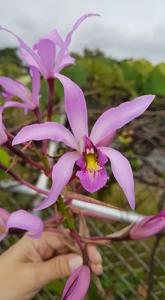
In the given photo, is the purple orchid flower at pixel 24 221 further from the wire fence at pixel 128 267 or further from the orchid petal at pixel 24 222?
the wire fence at pixel 128 267

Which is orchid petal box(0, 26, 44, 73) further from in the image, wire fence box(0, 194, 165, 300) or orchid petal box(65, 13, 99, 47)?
wire fence box(0, 194, 165, 300)

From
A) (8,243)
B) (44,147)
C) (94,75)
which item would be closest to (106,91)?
(94,75)

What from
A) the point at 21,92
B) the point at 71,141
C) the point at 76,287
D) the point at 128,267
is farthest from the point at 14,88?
the point at 128,267

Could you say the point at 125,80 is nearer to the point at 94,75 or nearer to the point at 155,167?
the point at 94,75

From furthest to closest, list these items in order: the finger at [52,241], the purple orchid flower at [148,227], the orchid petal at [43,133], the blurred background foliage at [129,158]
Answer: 1. the blurred background foliage at [129,158]
2. the finger at [52,241]
3. the purple orchid flower at [148,227]
4. the orchid petal at [43,133]

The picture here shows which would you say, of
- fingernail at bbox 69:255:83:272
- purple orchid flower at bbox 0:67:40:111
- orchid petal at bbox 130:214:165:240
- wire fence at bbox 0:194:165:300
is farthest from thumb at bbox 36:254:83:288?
wire fence at bbox 0:194:165:300

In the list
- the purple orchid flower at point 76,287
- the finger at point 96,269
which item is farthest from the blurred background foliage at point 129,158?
the purple orchid flower at point 76,287
